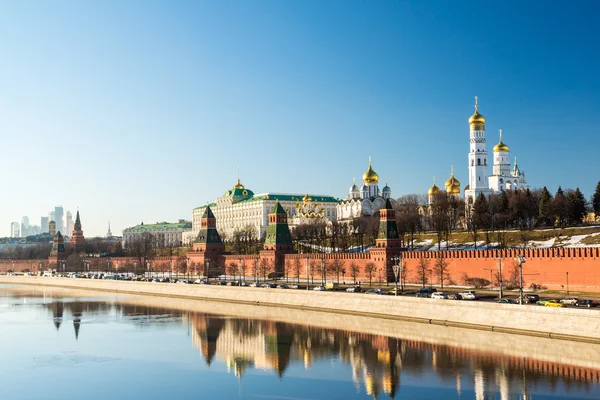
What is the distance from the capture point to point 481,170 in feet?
246

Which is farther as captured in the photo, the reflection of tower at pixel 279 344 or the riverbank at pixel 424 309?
the riverbank at pixel 424 309

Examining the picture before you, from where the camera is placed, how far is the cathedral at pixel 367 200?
87.6 m

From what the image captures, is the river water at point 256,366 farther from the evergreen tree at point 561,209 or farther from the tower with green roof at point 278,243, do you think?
the evergreen tree at point 561,209

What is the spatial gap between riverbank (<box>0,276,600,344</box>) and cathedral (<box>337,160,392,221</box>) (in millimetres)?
40907

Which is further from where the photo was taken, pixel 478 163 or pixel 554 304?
pixel 478 163

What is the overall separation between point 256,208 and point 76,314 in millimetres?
63092

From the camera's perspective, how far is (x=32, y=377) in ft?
74.9

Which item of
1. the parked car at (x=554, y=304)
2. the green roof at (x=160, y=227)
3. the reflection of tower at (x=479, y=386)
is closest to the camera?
the reflection of tower at (x=479, y=386)

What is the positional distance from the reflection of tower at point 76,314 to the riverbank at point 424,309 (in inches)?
233

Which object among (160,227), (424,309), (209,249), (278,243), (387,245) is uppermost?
(160,227)

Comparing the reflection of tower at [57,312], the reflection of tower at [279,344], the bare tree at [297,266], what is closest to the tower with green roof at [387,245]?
the bare tree at [297,266]

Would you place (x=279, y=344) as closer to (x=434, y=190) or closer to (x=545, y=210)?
(x=545, y=210)

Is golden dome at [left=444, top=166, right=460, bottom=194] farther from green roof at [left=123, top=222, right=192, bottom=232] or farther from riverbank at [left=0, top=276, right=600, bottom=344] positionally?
green roof at [left=123, top=222, right=192, bottom=232]

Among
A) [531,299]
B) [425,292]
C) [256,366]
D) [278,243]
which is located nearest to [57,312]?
[278,243]
